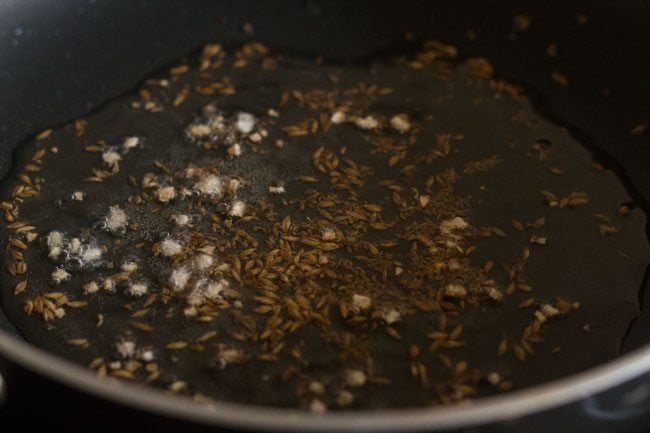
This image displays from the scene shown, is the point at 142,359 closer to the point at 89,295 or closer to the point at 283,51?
the point at 89,295

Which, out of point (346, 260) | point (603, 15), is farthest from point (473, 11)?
point (346, 260)

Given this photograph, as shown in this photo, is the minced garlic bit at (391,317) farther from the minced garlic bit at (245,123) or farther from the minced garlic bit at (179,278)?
the minced garlic bit at (245,123)

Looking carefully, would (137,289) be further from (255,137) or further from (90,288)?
(255,137)

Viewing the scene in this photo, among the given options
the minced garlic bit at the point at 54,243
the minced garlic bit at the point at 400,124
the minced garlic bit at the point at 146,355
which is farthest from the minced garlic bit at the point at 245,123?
the minced garlic bit at the point at 146,355

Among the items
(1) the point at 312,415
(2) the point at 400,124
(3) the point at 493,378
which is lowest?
(3) the point at 493,378

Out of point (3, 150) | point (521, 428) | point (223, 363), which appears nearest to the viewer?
point (521, 428)

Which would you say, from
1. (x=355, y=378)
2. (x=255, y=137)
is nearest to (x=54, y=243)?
(x=255, y=137)

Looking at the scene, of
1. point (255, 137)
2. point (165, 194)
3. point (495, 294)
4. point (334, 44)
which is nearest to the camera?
point (495, 294)
